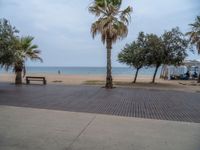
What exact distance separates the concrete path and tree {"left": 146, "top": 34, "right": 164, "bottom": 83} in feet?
53.4

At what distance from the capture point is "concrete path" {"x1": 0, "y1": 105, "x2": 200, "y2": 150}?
4.23 meters

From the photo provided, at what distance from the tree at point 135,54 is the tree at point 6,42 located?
12.0m

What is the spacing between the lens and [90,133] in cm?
500

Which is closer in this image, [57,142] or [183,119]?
[57,142]

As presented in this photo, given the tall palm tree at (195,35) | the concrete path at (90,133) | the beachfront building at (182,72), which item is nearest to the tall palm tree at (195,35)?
the tall palm tree at (195,35)

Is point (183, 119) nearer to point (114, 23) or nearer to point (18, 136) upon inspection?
point (18, 136)

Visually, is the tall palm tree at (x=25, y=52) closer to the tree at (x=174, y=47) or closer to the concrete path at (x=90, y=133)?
the tree at (x=174, y=47)

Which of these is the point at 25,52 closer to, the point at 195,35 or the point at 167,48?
the point at 167,48

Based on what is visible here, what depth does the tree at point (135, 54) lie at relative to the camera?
22.7 meters

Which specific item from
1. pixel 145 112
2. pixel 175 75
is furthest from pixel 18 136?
pixel 175 75

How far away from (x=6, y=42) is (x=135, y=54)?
1260 cm

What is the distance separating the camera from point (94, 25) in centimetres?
1639

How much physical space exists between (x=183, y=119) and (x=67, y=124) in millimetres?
3248

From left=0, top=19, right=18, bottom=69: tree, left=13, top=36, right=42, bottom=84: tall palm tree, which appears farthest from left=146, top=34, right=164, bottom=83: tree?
left=0, top=19, right=18, bottom=69: tree
